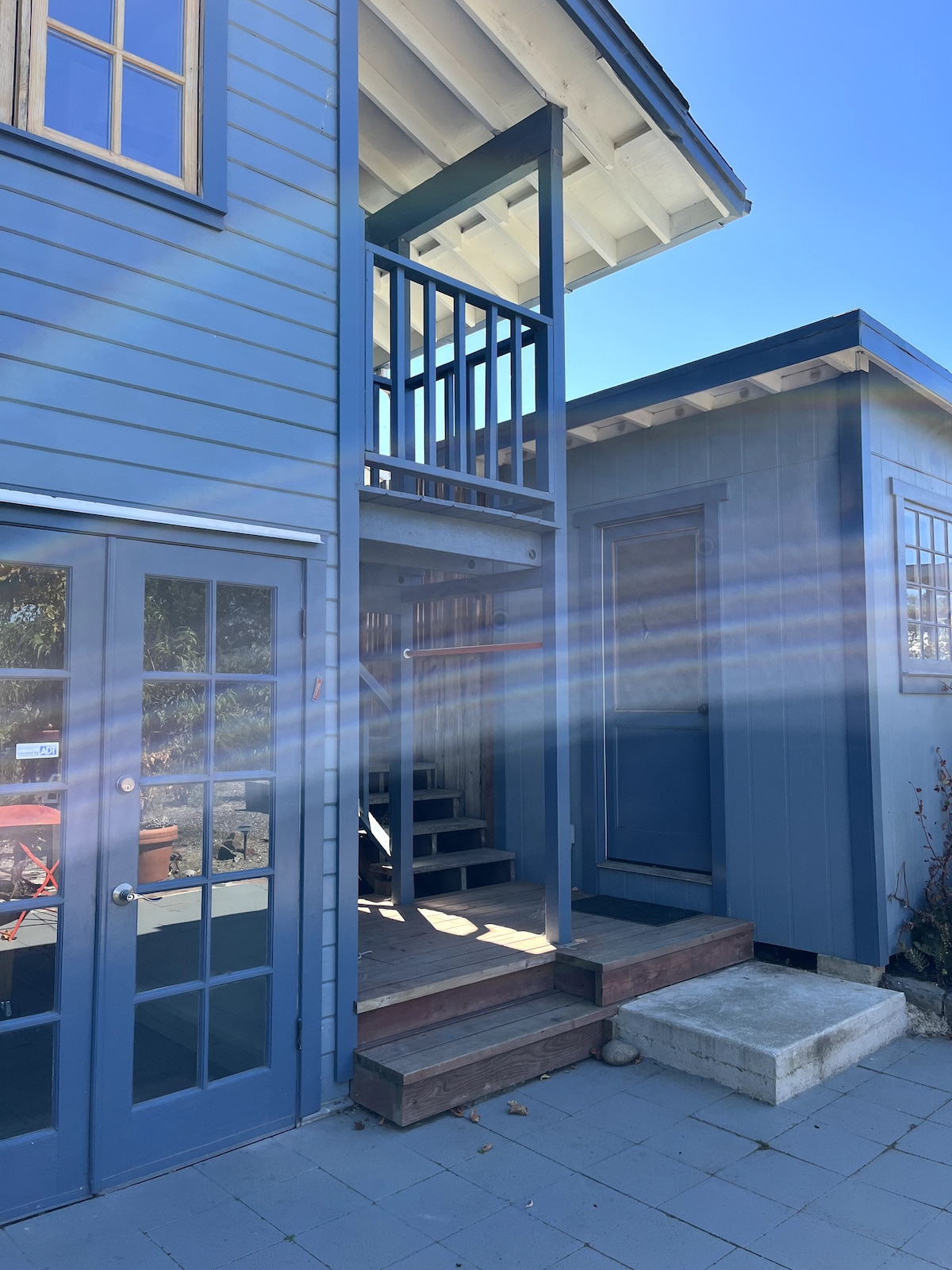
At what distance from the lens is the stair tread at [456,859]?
16.6 feet

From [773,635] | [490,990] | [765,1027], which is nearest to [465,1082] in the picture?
[490,990]

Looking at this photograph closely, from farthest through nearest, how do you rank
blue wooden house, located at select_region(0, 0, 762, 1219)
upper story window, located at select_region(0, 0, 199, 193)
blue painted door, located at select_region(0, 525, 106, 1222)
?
upper story window, located at select_region(0, 0, 199, 193), blue wooden house, located at select_region(0, 0, 762, 1219), blue painted door, located at select_region(0, 525, 106, 1222)

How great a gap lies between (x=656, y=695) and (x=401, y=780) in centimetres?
147

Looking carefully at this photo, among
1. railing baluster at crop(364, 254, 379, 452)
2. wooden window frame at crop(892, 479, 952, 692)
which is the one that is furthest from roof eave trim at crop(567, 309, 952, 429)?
railing baluster at crop(364, 254, 379, 452)

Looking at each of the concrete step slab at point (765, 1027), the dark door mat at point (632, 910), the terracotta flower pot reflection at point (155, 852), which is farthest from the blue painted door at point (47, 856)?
the dark door mat at point (632, 910)

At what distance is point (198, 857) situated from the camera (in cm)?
281

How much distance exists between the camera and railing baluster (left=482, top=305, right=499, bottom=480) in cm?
377

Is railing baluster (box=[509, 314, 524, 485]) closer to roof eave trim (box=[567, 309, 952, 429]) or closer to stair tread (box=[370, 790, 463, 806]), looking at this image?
roof eave trim (box=[567, 309, 952, 429])

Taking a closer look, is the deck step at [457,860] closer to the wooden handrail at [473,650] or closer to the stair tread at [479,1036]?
the wooden handrail at [473,650]

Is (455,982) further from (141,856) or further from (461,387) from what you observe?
(461,387)

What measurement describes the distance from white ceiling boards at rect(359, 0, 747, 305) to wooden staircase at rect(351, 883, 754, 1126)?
11.9 ft

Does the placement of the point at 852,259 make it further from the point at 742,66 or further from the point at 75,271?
the point at 75,271

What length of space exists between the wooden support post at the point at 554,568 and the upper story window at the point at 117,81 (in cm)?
166

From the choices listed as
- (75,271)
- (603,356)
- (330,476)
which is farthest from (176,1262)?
(603,356)
